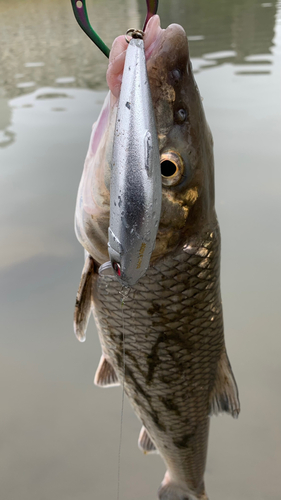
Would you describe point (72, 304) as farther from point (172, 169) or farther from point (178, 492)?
point (172, 169)

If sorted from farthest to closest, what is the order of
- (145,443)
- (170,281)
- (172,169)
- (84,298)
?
1. (145,443)
2. (84,298)
3. (170,281)
4. (172,169)

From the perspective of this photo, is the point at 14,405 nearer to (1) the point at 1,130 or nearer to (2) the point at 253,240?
(2) the point at 253,240

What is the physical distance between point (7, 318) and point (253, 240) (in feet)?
5.76

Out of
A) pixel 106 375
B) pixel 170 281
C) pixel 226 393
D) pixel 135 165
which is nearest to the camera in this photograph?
pixel 135 165

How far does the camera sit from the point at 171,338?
1.27 metres

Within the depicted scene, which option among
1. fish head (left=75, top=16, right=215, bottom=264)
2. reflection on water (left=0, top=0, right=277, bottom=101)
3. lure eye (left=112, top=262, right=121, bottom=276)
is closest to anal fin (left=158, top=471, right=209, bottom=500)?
fish head (left=75, top=16, right=215, bottom=264)

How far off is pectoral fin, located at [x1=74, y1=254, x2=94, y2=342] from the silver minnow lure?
0.54 meters

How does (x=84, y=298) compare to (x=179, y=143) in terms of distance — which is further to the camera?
(x=84, y=298)

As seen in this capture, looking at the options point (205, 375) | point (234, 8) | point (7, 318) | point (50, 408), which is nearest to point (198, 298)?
point (205, 375)

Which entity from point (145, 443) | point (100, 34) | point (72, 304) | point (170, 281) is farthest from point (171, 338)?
point (100, 34)

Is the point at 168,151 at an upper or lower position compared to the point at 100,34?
lower

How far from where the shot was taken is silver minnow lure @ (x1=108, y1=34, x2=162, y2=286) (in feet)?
2.31

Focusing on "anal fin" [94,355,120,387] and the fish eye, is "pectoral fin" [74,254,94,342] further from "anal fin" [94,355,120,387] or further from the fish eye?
the fish eye

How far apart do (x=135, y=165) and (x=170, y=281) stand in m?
0.55
